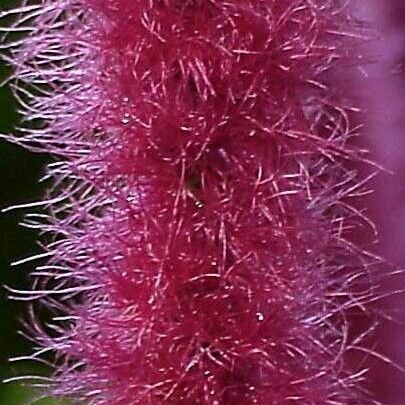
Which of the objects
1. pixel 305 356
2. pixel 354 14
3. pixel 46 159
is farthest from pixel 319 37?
pixel 46 159

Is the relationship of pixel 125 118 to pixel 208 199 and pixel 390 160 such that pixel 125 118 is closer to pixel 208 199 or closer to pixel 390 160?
pixel 208 199

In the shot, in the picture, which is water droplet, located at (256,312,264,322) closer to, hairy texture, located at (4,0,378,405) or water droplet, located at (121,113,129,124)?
hairy texture, located at (4,0,378,405)

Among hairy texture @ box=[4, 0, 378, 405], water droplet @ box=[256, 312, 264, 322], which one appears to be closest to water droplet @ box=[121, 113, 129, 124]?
hairy texture @ box=[4, 0, 378, 405]

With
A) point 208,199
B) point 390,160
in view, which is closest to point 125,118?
point 208,199

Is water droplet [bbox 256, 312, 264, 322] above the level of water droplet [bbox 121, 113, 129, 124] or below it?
below

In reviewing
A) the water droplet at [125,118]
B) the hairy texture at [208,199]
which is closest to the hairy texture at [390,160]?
the hairy texture at [208,199]

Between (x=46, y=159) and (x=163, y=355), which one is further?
(x=46, y=159)

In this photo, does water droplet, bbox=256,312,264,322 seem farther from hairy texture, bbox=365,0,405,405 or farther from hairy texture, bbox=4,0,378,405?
hairy texture, bbox=365,0,405,405

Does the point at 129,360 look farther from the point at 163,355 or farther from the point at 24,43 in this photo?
the point at 24,43
